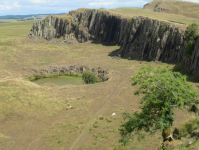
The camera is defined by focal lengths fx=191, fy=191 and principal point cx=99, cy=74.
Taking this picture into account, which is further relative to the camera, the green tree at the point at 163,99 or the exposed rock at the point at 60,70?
the exposed rock at the point at 60,70

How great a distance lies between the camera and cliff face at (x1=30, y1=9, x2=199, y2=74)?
224 ft

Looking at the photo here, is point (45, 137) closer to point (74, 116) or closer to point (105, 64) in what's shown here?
point (74, 116)

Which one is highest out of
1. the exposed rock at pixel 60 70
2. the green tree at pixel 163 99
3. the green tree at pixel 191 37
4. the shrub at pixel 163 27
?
the shrub at pixel 163 27

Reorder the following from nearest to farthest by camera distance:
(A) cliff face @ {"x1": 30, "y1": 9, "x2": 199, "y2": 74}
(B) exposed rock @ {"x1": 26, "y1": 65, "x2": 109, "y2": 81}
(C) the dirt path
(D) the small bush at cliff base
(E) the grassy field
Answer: (C) the dirt path → (E) the grassy field → (D) the small bush at cliff base → (A) cliff face @ {"x1": 30, "y1": 9, "x2": 199, "y2": 74} → (B) exposed rock @ {"x1": 26, "y1": 65, "x2": 109, "y2": 81}

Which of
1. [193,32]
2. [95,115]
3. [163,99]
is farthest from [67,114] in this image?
[193,32]

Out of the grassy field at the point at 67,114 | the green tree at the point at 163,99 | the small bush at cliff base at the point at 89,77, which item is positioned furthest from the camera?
the small bush at cliff base at the point at 89,77

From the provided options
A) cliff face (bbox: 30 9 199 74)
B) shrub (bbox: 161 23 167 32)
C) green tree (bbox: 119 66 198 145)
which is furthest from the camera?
shrub (bbox: 161 23 167 32)

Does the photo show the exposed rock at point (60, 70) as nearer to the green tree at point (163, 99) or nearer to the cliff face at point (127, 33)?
the cliff face at point (127, 33)

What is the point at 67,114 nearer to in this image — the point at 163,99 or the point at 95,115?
the point at 95,115

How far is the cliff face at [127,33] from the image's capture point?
2682 inches

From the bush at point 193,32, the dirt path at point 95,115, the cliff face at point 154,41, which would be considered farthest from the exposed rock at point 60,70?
the bush at point 193,32

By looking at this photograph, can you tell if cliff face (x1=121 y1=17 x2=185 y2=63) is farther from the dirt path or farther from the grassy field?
the dirt path

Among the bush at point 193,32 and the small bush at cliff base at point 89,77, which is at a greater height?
the bush at point 193,32

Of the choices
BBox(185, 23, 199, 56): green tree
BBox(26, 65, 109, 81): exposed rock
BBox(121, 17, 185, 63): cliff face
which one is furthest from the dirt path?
BBox(26, 65, 109, 81): exposed rock
